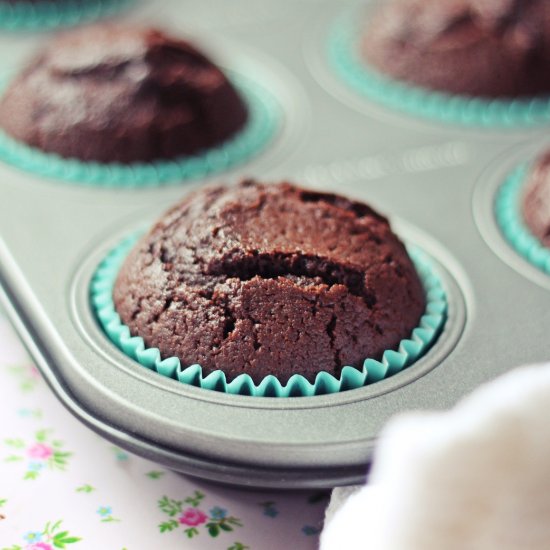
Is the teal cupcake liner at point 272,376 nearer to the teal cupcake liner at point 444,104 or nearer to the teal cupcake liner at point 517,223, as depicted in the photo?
the teal cupcake liner at point 517,223

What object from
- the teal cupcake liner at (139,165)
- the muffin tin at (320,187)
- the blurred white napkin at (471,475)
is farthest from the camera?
the teal cupcake liner at (139,165)

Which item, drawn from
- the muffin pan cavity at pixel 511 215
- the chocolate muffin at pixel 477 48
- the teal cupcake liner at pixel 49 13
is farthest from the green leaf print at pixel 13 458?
the teal cupcake liner at pixel 49 13

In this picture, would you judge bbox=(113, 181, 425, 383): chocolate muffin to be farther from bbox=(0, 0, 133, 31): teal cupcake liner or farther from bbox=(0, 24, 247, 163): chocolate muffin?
bbox=(0, 0, 133, 31): teal cupcake liner

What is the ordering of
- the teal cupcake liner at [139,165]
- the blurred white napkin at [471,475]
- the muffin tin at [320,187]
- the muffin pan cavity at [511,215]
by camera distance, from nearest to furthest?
the blurred white napkin at [471,475]
the muffin tin at [320,187]
the muffin pan cavity at [511,215]
the teal cupcake liner at [139,165]

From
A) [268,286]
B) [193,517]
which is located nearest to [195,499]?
[193,517]

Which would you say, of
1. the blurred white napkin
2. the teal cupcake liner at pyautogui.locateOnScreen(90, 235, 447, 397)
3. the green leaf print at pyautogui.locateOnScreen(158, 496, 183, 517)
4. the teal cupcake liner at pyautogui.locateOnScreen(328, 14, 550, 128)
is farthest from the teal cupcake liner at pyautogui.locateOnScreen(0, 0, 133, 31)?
the blurred white napkin

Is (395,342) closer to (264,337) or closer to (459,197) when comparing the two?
(264,337)

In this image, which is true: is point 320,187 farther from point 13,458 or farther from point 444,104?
point 13,458

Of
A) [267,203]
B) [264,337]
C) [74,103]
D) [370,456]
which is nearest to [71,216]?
[74,103]
